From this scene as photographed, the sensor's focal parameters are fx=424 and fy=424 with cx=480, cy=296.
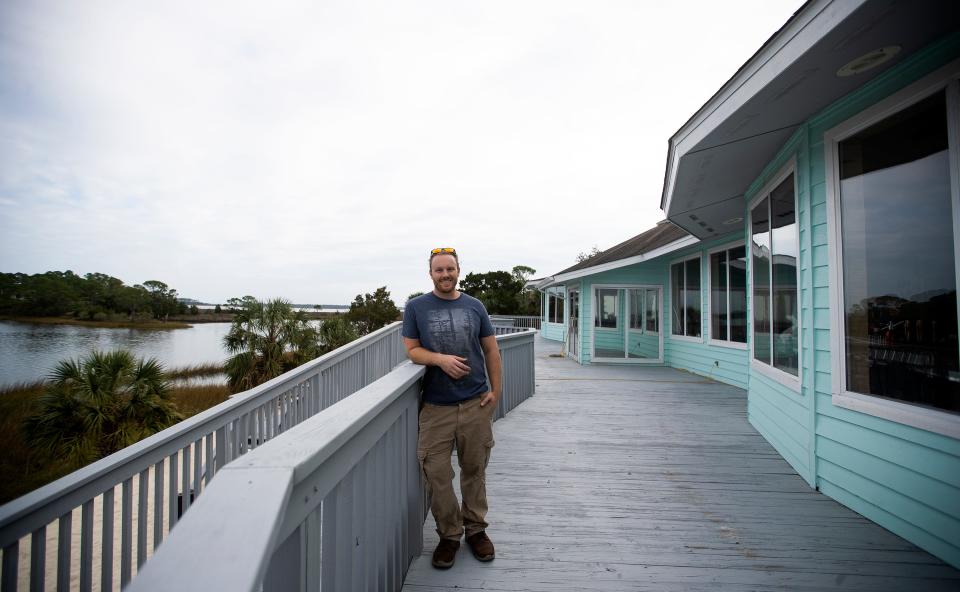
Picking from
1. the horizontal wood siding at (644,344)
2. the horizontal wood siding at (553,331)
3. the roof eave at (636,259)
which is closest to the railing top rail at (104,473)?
the roof eave at (636,259)

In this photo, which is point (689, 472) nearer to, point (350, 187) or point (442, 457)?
point (442, 457)

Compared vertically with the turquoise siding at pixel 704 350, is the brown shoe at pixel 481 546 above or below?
below

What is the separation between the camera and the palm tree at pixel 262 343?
10.1 metres

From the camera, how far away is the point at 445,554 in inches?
87.7

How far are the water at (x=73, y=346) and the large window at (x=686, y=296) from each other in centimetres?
1012

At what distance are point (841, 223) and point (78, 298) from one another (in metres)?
19.9

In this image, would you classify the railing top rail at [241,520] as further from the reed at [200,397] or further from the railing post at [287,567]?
the reed at [200,397]

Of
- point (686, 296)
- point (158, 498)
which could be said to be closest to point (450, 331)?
point (158, 498)

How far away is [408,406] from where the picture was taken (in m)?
2.16

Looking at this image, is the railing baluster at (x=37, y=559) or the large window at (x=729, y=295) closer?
the railing baluster at (x=37, y=559)

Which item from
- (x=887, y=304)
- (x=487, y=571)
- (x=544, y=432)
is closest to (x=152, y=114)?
(x=544, y=432)

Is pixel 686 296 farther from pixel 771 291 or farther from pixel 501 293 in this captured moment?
pixel 501 293

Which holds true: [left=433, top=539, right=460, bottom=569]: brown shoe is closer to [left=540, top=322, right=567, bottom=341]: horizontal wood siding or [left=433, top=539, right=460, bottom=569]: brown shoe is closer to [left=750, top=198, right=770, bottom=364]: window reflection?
[left=750, top=198, right=770, bottom=364]: window reflection

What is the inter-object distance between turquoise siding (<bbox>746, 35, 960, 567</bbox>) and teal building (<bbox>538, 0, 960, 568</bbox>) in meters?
0.01
